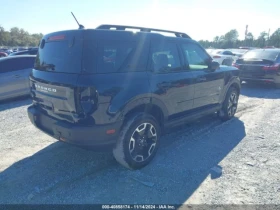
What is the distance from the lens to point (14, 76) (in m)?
6.87

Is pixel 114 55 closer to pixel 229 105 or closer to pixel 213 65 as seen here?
pixel 213 65

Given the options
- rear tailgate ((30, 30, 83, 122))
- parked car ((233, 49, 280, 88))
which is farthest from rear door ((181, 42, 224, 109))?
parked car ((233, 49, 280, 88))

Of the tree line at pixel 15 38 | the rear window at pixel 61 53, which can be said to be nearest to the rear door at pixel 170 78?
the rear window at pixel 61 53

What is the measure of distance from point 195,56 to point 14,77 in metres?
5.67

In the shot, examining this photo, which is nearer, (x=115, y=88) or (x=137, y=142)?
(x=115, y=88)

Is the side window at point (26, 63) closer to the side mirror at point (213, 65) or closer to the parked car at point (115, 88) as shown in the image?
A: the parked car at point (115, 88)

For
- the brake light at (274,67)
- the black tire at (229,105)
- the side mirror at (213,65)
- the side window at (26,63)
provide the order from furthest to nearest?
the brake light at (274,67), the side window at (26,63), the black tire at (229,105), the side mirror at (213,65)

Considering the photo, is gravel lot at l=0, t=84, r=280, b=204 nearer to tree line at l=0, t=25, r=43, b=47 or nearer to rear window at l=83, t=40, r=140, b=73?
rear window at l=83, t=40, r=140, b=73

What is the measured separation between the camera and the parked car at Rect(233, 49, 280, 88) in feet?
27.6

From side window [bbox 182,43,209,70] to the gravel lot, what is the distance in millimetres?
1374

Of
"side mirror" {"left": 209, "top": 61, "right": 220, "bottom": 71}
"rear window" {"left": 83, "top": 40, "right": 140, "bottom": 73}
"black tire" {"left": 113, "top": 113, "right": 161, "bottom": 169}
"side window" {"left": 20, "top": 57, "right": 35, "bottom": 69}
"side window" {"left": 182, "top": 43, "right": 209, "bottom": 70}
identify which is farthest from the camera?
"side window" {"left": 20, "top": 57, "right": 35, "bottom": 69}

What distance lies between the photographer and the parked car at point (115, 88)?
104 inches

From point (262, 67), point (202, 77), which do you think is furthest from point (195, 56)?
point (262, 67)

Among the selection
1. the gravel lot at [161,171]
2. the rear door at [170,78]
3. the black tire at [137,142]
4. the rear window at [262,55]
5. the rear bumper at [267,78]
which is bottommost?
the gravel lot at [161,171]
